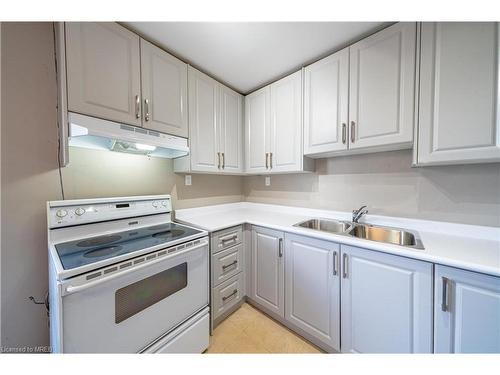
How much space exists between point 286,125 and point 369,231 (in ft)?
3.93

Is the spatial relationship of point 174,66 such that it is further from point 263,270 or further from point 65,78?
point 263,270

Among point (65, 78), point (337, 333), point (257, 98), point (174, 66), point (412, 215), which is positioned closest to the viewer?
point (65, 78)

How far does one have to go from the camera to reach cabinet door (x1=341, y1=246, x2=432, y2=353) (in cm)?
94

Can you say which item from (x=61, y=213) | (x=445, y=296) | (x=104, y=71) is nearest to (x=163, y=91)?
(x=104, y=71)

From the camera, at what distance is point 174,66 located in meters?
1.49

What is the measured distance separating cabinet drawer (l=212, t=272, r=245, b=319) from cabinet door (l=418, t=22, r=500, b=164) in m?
1.69

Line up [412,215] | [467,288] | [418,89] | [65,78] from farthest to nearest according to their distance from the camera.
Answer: [412,215] → [418,89] → [65,78] → [467,288]

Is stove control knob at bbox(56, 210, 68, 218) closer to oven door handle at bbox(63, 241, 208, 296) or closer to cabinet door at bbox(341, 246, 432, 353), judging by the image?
oven door handle at bbox(63, 241, 208, 296)

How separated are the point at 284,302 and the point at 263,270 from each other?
11.7 inches

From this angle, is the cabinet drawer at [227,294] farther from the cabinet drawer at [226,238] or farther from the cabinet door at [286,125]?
the cabinet door at [286,125]

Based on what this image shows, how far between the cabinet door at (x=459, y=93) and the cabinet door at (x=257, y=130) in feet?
3.98

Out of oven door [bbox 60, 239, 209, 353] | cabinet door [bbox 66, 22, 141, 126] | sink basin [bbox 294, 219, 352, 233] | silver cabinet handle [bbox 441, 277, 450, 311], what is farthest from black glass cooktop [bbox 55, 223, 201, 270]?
silver cabinet handle [bbox 441, 277, 450, 311]

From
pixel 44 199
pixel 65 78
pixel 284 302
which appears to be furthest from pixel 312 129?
pixel 44 199

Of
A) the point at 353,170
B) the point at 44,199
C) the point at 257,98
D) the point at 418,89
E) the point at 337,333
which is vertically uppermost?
the point at 257,98
